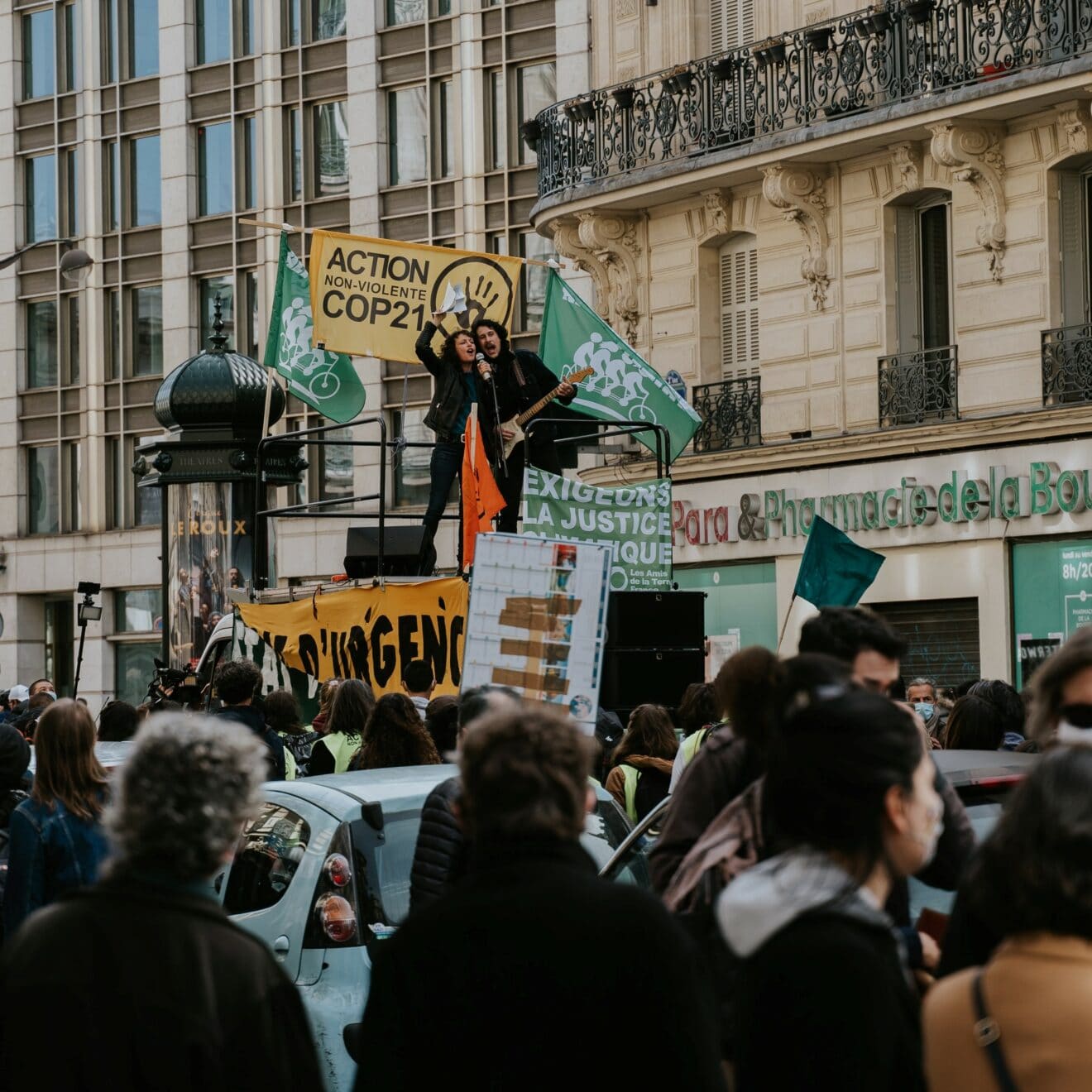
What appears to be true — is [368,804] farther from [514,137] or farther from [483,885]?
[514,137]

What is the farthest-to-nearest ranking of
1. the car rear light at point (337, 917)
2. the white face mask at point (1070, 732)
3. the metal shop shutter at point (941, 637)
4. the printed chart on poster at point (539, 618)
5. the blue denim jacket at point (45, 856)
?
the metal shop shutter at point (941, 637)
the printed chart on poster at point (539, 618)
the car rear light at point (337, 917)
the blue denim jacket at point (45, 856)
the white face mask at point (1070, 732)

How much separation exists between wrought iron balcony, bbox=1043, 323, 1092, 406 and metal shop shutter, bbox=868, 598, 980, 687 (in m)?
2.46

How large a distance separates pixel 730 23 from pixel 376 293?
1132cm

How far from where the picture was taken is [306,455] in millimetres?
41500

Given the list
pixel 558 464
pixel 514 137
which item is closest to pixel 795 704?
pixel 558 464

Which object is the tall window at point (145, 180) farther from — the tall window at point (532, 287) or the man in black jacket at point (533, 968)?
the man in black jacket at point (533, 968)

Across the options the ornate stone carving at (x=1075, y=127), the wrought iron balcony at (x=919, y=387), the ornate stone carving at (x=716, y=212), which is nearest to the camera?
the ornate stone carving at (x=1075, y=127)

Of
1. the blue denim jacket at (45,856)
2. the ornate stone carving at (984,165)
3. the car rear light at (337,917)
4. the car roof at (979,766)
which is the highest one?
the ornate stone carving at (984,165)

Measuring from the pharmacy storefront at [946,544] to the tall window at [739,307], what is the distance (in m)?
1.61

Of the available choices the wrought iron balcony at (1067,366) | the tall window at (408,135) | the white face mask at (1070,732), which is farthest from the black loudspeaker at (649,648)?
the tall window at (408,135)

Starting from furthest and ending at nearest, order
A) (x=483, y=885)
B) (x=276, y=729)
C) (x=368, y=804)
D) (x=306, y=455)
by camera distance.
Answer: (x=306, y=455) < (x=276, y=729) < (x=368, y=804) < (x=483, y=885)

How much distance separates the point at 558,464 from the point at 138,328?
2814cm

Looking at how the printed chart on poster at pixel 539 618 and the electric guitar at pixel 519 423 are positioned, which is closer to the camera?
the printed chart on poster at pixel 539 618

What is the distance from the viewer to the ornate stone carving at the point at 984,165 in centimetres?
2472
